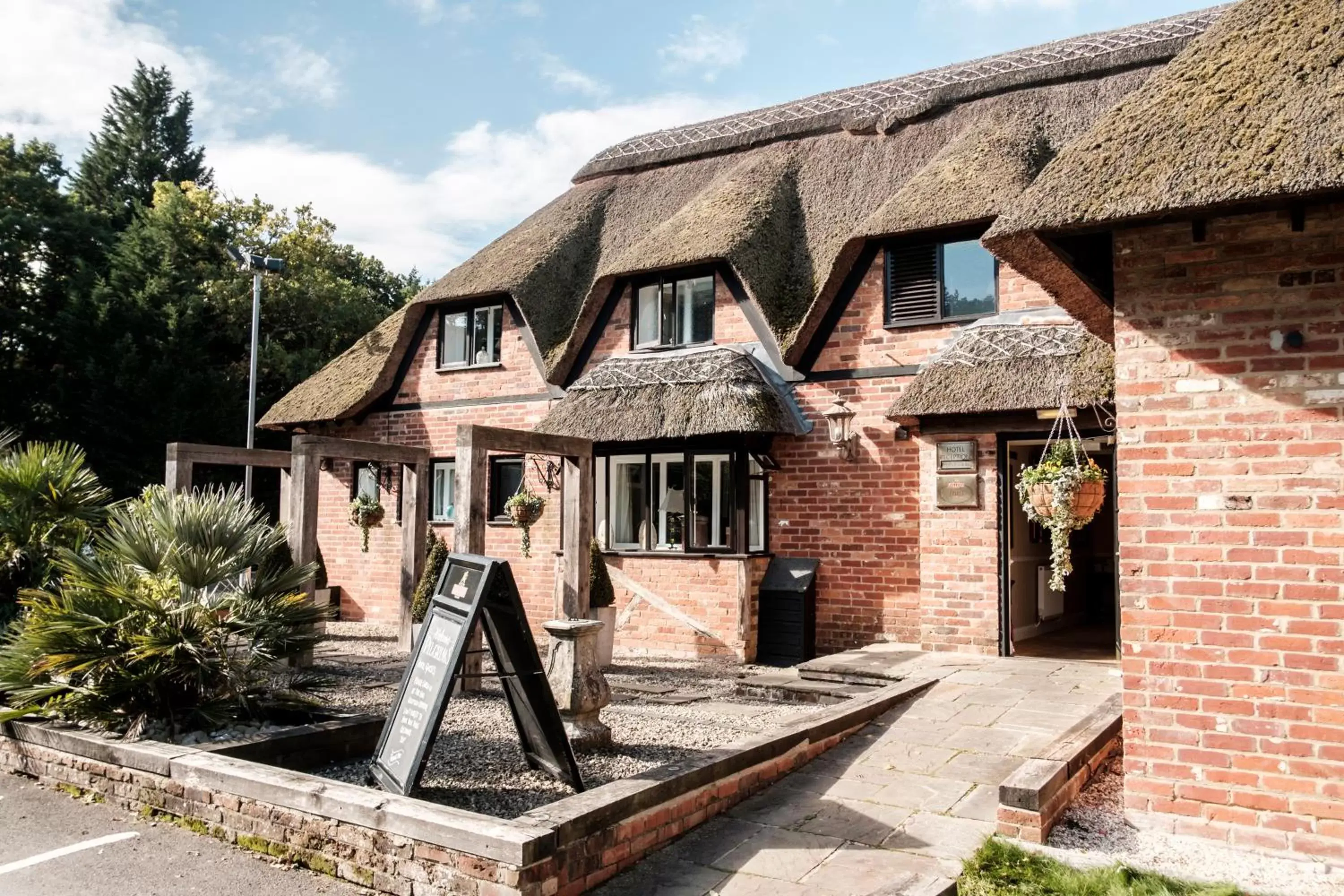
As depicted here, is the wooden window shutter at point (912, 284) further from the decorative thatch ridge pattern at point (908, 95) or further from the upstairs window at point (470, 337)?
the upstairs window at point (470, 337)

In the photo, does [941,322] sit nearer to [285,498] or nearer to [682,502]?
[682,502]

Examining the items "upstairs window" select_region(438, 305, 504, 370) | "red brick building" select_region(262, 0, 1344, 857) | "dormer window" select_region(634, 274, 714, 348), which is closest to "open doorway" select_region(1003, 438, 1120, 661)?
"red brick building" select_region(262, 0, 1344, 857)

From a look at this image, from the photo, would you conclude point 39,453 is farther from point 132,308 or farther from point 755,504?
point 132,308

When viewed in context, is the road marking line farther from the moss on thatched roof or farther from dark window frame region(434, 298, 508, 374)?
the moss on thatched roof

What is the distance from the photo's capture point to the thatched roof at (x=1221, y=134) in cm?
424

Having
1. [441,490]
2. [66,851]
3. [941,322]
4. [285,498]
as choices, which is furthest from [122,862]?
[441,490]

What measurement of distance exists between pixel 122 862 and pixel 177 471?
23.6 ft

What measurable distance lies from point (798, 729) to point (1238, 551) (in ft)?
9.72

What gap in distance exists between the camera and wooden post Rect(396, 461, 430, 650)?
11188 millimetres

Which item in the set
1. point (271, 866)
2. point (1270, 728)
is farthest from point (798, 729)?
point (271, 866)

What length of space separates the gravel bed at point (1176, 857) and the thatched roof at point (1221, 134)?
3.07 meters

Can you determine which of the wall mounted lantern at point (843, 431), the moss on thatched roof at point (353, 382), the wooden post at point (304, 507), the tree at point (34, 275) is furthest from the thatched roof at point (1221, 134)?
the tree at point (34, 275)

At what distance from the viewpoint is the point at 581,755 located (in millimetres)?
6172

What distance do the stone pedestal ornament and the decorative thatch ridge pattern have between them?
990 cm
